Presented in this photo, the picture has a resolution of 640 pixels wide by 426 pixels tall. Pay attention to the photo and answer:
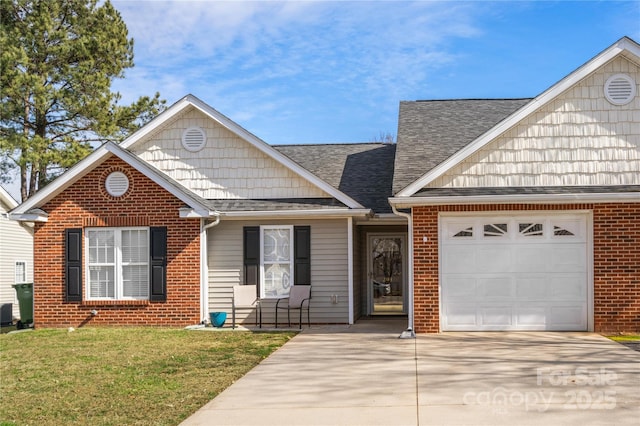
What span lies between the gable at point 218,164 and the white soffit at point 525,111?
3236mm

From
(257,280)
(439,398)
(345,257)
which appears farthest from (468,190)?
(439,398)

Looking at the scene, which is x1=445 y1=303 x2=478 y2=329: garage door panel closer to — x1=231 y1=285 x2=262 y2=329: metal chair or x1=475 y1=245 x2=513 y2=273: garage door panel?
x1=475 y1=245 x2=513 y2=273: garage door panel

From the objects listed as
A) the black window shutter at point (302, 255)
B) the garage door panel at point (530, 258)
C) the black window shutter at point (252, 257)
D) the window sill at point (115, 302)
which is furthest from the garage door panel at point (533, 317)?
the window sill at point (115, 302)

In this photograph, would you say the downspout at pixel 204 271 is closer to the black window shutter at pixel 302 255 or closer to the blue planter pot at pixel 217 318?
the blue planter pot at pixel 217 318

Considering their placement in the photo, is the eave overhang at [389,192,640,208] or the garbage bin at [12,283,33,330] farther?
the garbage bin at [12,283,33,330]

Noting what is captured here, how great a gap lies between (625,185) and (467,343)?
4.56 m

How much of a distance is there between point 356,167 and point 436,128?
2.34 meters

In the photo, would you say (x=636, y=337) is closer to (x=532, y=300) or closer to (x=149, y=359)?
(x=532, y=300)

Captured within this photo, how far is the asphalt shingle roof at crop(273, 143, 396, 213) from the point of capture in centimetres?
1712

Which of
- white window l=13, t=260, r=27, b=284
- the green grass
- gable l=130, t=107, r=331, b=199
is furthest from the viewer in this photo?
white window l=13, t=260, r=27, b=284

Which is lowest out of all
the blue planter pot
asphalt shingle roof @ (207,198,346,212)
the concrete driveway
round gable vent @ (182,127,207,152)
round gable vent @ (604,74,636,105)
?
the blue planter pot

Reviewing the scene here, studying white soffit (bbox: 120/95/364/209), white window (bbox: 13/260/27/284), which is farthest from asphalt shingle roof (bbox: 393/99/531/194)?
white window (bbox: 13/260/27/284)

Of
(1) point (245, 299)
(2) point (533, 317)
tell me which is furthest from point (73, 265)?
(2) point (533, 317)

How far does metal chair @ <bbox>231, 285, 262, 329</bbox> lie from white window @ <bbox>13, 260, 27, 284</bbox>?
1107 centimetres
